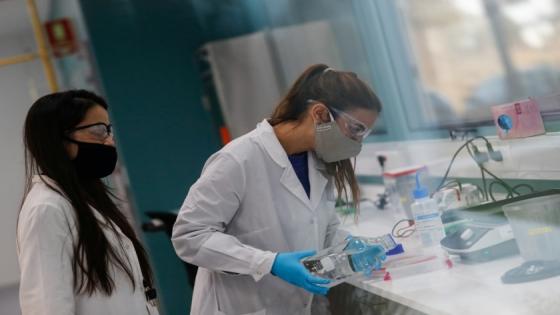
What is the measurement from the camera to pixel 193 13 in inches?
93.2

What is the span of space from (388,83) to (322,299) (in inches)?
36.5

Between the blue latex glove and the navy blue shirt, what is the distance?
24 centimetres

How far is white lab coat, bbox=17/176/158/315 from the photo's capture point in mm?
1353

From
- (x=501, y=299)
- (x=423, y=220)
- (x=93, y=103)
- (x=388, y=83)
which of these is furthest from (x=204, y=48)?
(x=501, y=299)

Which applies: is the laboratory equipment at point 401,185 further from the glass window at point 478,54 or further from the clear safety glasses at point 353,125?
the clear safety glasses at point 353,125

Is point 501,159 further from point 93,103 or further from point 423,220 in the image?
point 93,103

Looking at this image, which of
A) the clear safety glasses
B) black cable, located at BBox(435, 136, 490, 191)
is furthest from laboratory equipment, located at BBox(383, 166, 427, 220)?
the clear safety glasses

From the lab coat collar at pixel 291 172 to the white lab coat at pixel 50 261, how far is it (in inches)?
20.4

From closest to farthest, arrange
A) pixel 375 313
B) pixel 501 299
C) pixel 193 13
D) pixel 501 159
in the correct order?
pixel 501 299 < pixel 375 313 < pixel 501 159 < pixel 193 13

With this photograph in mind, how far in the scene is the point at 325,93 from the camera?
5.55 ft

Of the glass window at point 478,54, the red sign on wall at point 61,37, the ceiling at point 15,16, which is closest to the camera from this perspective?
the glass window at point 478,54

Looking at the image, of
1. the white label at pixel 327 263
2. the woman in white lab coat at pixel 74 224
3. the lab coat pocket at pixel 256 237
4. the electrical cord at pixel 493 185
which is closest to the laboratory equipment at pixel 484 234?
the electrical cord at pixel 493 185

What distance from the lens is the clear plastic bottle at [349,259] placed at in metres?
1.70

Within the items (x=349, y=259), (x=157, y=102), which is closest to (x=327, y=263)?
(x=349, y=259)
